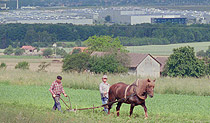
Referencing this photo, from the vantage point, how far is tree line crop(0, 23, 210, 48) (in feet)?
382

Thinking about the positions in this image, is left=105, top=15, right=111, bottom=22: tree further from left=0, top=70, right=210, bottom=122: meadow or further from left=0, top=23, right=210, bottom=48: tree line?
left=0, top=70, right=210, bottom=122: meadow

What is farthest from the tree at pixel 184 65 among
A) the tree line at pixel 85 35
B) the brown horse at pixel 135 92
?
the tree line at pixel 85 35

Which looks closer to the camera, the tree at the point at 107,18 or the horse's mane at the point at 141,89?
the horse's mane at the point at 141,89

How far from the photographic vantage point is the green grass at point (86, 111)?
1512 cm

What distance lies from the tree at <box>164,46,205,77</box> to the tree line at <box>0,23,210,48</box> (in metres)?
54.2

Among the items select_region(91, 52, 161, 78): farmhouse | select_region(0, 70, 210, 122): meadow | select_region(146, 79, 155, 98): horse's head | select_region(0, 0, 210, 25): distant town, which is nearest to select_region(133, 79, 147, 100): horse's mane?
select_region(146, 79, 155, 98): horse's head

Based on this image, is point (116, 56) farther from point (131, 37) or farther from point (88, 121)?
point (131, 37)

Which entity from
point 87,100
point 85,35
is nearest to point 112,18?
point 85,35

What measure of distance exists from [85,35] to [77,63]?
2809 inches

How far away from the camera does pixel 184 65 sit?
2302 inches

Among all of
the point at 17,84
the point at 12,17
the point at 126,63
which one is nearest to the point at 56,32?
the point at 12,17

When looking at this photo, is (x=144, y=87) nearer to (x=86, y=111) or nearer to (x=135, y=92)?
(x=135, y=92)

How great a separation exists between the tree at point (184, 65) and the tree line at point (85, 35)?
178ft

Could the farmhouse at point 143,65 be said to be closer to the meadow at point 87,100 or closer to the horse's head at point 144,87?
the meadow at point 87,100
